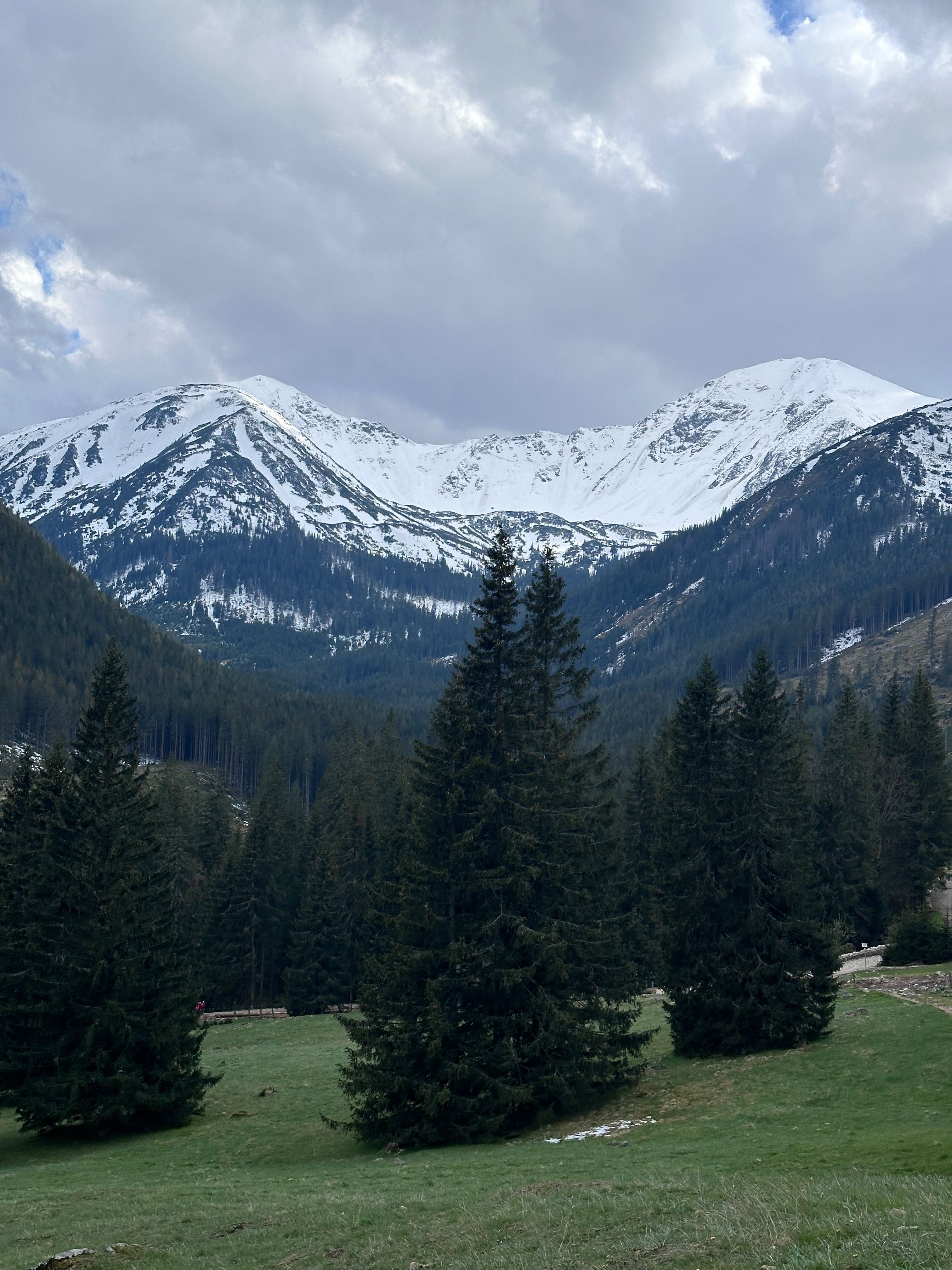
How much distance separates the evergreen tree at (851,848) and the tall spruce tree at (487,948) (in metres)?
37.3

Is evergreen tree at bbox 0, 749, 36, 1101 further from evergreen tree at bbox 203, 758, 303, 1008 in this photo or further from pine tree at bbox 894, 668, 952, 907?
pine tree at bbox 894, 668, 952, 907

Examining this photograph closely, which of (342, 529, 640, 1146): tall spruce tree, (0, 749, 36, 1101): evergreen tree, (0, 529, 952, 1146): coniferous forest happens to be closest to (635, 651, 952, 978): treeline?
(0, 529, 952, 1146): coniferous forest

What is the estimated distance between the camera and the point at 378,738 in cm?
13838

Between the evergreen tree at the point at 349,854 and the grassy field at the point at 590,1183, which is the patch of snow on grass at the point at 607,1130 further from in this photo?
the evergreen tree at the point at 349,854

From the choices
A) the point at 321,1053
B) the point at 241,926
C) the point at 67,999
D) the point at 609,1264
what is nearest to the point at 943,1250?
the point at 609,1264

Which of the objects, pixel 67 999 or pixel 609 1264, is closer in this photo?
pixel 609 1264

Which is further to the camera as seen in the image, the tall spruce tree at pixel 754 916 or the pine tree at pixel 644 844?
the pine tree at pixel 644 844

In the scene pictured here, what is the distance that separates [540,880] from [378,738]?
107 m

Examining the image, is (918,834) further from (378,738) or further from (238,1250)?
(378,738)

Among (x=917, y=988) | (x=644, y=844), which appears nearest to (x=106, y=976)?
(x=917, y=988)

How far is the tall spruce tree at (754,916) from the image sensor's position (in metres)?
35.5

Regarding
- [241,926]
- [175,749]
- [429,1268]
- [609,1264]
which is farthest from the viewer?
[175,749]

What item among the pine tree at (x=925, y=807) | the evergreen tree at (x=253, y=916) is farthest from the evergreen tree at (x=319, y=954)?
the pine tree at (x=925, y=807)

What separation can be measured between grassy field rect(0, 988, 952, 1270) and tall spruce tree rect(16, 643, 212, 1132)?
1.51 meters
